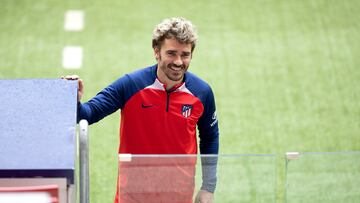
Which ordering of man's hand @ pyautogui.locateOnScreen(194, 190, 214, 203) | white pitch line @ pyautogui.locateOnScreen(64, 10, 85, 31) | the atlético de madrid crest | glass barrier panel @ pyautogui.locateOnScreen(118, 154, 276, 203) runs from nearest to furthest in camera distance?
1. glass barrier panel @ pyautogui.locateOnScreen(118, 154, 276, 203)
2. man's hand @ pyautogui.locateOnScreen(194, 190, 214, 203)
3. the atlético de madrid crest
4. white pitch line @ pyautogui.locateOnScreen(64, 10, 85, 31)

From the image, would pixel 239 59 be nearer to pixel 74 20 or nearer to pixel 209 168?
pixel 74 20

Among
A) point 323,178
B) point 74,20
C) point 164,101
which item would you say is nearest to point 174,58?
point 164,101

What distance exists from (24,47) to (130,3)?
143cm

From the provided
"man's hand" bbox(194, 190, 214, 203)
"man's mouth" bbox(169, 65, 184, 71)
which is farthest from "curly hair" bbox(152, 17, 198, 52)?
"man's hand" bbox(194, 190, 214, 203)

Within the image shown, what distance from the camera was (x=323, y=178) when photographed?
138 inches

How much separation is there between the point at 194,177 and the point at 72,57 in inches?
172

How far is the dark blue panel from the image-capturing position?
110 inches

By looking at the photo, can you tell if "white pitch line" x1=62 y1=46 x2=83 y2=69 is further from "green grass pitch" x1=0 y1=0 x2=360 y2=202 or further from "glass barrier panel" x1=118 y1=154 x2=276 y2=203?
"glass barrier panel" x1=118 y1=154 x2=276 y2=203

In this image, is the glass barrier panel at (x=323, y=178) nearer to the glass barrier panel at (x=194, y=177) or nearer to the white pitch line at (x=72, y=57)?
the glass barrier panel at (x=194, y=177)

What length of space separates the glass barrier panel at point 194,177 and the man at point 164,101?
344 mm

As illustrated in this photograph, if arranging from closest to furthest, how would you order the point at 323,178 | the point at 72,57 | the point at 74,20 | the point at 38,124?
1. the point at 38,124
2. the point at 323,178
3. the point at 72,57
4. the point at 74,20

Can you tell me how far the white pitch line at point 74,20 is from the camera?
8.00 meters

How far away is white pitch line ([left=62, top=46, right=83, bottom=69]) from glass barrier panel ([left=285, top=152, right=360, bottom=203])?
4.23 meters

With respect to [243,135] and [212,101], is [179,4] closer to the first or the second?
[243,135]
